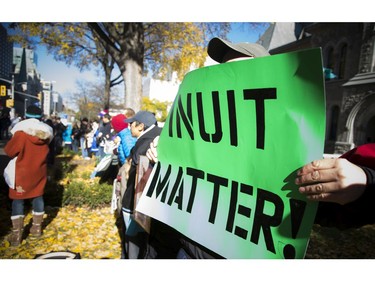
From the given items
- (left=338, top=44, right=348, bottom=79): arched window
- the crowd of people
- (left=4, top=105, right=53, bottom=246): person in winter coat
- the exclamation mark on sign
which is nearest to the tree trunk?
the crowd of people

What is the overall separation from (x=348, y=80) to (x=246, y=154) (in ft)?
63.5

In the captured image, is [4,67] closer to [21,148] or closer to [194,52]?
[194,52]

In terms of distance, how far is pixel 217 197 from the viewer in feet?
3.93

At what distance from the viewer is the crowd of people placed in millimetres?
818

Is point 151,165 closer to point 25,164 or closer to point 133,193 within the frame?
point 133,193

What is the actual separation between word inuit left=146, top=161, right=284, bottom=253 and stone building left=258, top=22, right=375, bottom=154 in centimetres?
1724

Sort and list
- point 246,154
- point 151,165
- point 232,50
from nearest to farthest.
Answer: point 246,154
point 232,50
point 151,165

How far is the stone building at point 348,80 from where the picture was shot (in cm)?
1522

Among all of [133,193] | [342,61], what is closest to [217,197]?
[133,193]

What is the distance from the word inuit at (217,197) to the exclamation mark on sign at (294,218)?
1.7 inches

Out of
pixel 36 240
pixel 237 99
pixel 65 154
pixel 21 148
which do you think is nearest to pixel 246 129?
pixel 237 99

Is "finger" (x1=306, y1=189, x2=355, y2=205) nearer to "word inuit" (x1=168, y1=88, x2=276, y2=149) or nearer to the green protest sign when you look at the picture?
the green protest sign

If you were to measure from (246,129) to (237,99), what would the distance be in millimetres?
143

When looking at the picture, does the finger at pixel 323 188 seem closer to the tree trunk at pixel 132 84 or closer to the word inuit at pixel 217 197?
the word inuit at pixel 217 197
